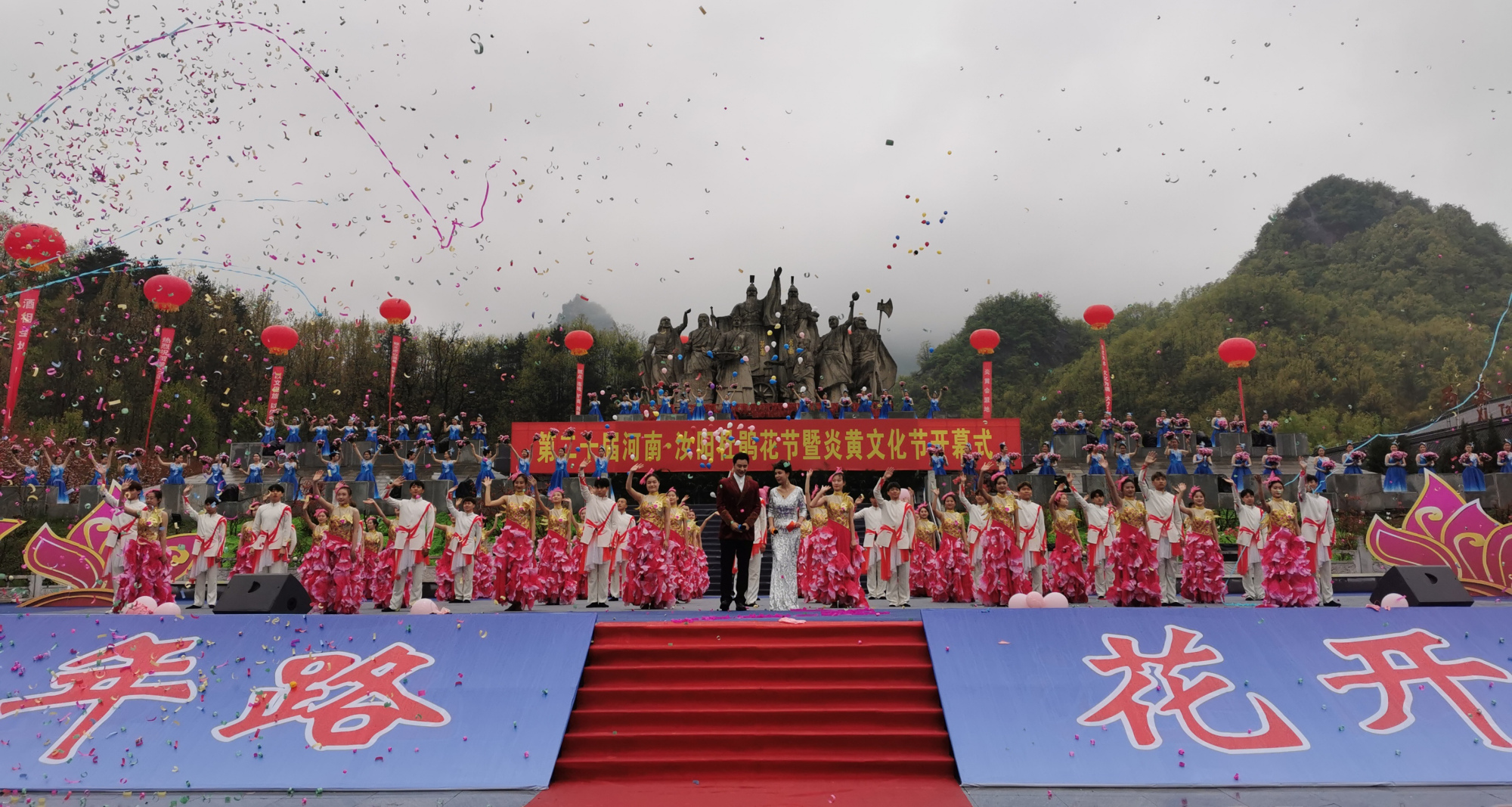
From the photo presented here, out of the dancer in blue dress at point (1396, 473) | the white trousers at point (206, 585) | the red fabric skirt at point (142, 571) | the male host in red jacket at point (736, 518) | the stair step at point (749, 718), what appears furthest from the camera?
the dancer in blue dress at point (1396, 473)

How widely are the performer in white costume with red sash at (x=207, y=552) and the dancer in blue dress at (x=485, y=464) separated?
5099 mm

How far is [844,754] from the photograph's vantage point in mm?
4656

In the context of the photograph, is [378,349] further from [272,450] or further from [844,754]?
[844,754]

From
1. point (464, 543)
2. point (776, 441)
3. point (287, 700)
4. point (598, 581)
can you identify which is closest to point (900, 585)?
point (598, 581)

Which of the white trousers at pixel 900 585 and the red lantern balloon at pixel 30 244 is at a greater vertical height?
the red lantern balloon at pixel 30 244

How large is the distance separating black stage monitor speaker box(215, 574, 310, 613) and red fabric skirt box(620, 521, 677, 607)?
259 centimetres

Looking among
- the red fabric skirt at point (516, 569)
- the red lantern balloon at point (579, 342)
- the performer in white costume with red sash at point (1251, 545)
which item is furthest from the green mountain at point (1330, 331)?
the red fabric skirt at point (516, 569)

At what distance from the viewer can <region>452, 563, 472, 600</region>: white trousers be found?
8.75 meters

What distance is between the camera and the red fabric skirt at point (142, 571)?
A: 8.23m

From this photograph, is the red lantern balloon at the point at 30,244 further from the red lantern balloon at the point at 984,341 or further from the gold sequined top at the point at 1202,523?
the red lantern balloon at the point at 984,341

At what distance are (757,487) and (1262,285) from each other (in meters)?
39.1

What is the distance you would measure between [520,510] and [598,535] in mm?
748

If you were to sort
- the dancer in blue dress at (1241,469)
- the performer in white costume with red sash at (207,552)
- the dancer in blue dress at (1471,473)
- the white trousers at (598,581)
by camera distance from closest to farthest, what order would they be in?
the white trousers at (598,581) → the performer in white costume with red sash at (207,552) → the dancer in blue dress at (1471,473) → the dancer in blue dress at (1241,469)

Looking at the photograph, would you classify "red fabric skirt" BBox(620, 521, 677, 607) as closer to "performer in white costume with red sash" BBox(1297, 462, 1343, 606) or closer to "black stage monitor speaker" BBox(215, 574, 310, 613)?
"black stage monitor speaker" BBox(215, 574, 310, 613)
